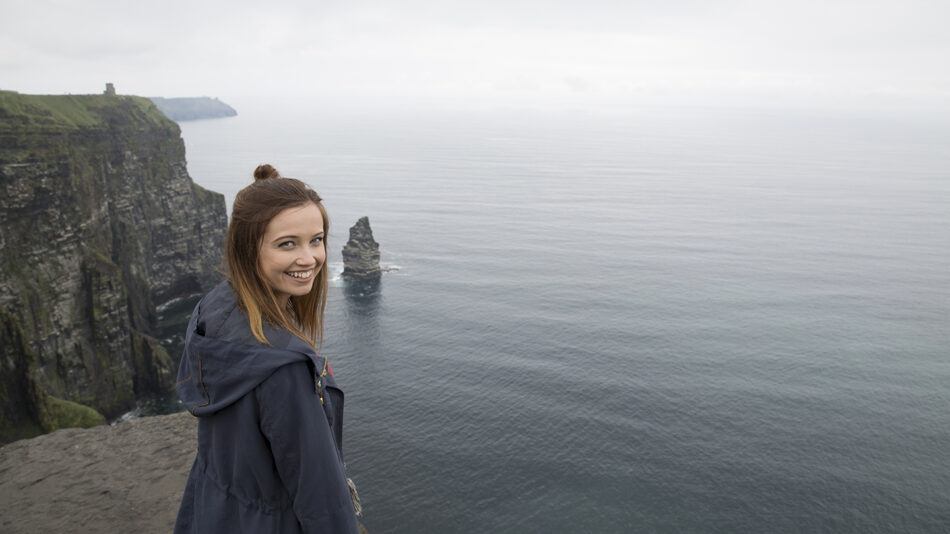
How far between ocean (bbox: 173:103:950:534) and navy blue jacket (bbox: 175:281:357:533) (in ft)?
119

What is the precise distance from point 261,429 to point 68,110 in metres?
69.6

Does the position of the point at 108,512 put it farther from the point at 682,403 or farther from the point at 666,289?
the point at 666,289

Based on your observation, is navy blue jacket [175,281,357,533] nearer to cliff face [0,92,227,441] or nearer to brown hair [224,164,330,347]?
brown hair [224,164,330,347]

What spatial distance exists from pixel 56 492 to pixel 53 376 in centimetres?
3813

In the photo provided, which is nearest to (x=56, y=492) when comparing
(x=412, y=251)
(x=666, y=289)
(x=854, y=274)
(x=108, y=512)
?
(x=108, y=512)

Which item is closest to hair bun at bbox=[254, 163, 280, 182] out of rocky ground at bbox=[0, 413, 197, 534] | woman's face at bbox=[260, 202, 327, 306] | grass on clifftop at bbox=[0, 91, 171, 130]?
woman's face at bbox=[260, 202, 327, 306]

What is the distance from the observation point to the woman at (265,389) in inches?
120

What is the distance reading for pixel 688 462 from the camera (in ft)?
145

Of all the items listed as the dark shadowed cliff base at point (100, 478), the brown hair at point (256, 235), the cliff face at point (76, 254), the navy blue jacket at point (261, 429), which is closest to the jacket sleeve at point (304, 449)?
the navy blue jacket at point (261, 429)

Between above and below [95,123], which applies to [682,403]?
below

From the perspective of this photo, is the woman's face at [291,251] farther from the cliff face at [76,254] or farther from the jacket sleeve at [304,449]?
the cliff face at [76,254]

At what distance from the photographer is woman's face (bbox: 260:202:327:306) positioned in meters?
3.50

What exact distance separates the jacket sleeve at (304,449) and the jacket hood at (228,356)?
6cm

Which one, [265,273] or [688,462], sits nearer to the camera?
[265,273]
